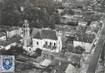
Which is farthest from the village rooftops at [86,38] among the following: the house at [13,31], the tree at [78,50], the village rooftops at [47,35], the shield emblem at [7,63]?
the shield emblem at [7,63]

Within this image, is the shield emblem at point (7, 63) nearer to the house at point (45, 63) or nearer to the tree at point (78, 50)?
the house at point (45, 63)

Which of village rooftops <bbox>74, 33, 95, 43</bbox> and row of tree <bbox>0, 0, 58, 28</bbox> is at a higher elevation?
row of tree <bbox>0, 0, 58, 28</bbox>

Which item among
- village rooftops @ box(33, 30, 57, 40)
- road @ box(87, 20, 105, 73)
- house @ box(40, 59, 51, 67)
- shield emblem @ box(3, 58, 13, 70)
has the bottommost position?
road @ box(87, 20, 105, 73)

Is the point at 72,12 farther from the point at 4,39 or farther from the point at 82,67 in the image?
the point at 82,67

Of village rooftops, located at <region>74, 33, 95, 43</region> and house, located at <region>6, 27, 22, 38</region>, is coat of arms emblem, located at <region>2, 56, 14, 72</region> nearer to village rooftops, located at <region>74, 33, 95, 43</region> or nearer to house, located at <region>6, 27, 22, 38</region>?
village rooftops, located at <region>74, 33, 95, 43</region>

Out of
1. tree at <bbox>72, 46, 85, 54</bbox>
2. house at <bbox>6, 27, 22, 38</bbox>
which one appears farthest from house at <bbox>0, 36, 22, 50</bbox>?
tree at <bbox>72, 46, 85, 54</bbox>

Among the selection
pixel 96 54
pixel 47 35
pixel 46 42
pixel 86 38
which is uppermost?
pixel 47 35

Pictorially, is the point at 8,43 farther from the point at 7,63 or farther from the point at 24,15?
the point at 7,63

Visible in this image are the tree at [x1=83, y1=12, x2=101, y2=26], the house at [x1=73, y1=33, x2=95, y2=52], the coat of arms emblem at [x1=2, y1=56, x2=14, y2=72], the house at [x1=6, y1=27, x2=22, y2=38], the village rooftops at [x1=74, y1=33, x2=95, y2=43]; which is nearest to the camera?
the coat of arms emblem at [x1=2, y1=56, x2=14, y2=72]

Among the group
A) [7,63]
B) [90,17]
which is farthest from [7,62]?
[90,17]
